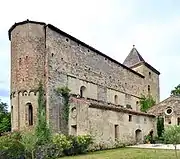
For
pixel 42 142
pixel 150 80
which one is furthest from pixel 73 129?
pixel 150 80

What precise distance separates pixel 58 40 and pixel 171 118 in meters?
19.1

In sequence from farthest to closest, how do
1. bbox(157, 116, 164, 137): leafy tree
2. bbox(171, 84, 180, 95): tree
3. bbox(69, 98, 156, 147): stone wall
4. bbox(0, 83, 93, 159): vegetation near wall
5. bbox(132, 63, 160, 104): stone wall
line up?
bbox(171, 84, 180, 95): tree, bbox(132, 63, 160, 104): stone wall, bbox(157, 116, 164, 137): leafy tree, bbox(69, 98, 156, 147): stone wall, bbox(0, 83, 93, 159): vegetation near wall

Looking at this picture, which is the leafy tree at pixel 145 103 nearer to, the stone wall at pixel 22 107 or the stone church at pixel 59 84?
the stone church at pixel 59 84

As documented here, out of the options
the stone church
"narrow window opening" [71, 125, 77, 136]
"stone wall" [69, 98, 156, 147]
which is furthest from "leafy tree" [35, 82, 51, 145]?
"stone wall" [69, 98, 156, 147]

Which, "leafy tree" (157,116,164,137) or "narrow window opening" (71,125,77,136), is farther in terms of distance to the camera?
"leafy tree" (157,116,164,137)

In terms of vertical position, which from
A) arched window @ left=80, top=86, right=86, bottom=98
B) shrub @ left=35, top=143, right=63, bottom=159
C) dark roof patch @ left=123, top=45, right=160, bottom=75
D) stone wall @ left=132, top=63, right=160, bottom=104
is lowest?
shrub @ left=35, top=143, right=63, bottom=159

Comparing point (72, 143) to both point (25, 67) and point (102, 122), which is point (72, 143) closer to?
point (102, 122)

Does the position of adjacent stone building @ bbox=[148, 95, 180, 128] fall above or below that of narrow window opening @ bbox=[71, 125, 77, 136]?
above

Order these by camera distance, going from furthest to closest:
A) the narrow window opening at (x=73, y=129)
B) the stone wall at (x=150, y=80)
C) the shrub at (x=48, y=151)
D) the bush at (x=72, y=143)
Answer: the stone wall at (x=150, y=80)
the narrow window opening at (x=73, y=129)
the bush at (x=72, y=143)
the shrub at (x=48, y=151)

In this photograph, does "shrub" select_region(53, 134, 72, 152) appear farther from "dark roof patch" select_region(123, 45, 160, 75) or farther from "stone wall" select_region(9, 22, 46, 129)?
"dark roof patch" select_region(123, 45, 160, 75)

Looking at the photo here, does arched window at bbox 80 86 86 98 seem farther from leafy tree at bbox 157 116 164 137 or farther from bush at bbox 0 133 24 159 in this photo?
bush at bbox 0 133 24 159

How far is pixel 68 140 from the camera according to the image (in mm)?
28078

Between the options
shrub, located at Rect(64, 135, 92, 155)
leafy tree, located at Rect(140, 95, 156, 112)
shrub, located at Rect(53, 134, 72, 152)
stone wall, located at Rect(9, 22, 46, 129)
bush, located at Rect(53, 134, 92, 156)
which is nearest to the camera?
shrub, located at Rect(53, 134, 72, 152)

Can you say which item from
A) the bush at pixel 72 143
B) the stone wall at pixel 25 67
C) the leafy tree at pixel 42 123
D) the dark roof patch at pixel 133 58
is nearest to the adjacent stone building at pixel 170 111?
the dark roof patch at pixel 133 58
